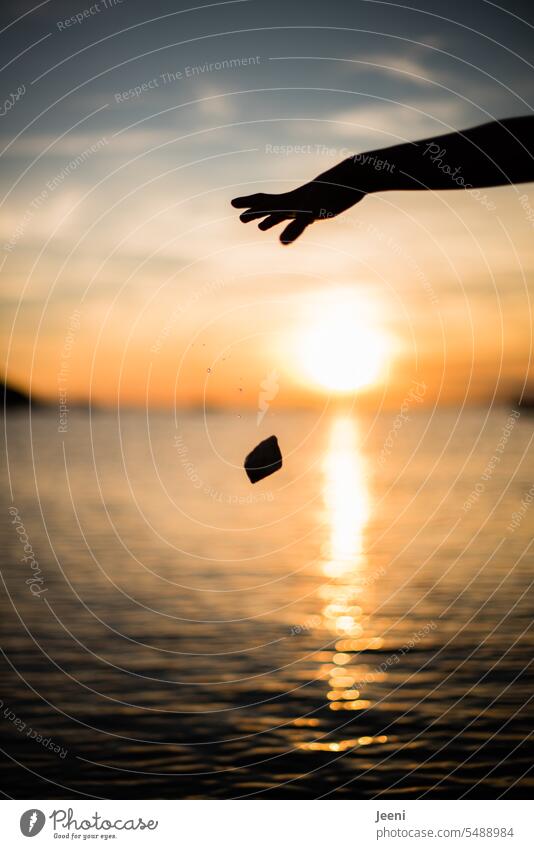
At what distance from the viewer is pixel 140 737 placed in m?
12.9

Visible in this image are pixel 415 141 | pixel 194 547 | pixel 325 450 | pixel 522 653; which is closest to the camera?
pixel 415 141

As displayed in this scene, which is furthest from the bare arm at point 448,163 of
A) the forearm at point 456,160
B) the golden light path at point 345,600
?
the golden light path at point 345,600

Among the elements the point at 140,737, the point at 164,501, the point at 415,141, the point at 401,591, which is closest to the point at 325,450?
the point at 164,501

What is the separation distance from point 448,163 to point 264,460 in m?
1.71

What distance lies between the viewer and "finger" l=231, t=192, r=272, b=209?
4707 millimetres

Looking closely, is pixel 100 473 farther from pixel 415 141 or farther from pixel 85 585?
pixel 415 141

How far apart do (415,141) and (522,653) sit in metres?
14.6

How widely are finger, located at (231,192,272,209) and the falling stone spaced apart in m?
1.17

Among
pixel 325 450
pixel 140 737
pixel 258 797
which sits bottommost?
pixel 258 797

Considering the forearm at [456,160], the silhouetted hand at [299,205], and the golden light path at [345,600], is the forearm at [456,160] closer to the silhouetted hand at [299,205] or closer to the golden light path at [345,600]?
the silhouetted hand at [299,205]
